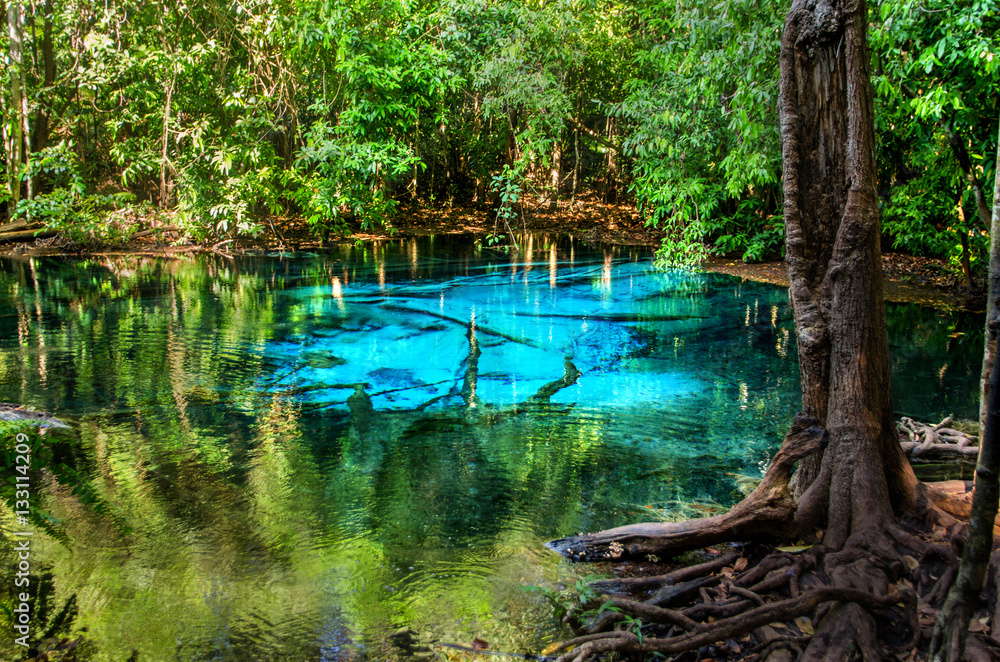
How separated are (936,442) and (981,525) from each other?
2.79 m

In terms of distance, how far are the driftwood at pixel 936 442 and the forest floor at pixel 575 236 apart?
5.46 metres

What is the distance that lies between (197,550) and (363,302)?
6586 mm

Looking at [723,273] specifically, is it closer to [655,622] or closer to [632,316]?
[632,316]

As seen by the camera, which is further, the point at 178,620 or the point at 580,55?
the point at 580,55

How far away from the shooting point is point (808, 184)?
3178mm

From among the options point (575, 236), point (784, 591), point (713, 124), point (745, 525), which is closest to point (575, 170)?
point (575, 236)

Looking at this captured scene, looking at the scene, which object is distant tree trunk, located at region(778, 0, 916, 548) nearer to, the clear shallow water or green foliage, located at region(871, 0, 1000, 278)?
the clear shallow water

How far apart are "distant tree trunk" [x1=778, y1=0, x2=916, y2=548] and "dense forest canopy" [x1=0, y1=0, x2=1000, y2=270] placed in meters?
5.19

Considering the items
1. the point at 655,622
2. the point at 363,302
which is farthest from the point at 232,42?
the point at 655,622

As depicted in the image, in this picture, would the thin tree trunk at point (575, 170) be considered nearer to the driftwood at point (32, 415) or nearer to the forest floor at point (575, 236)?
the forest floor at point (575, 236)

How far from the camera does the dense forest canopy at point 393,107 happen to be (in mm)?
9289

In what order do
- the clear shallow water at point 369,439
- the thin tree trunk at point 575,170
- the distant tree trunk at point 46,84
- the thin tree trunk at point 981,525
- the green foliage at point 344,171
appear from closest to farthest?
the thin tree trunk at point 981,525, the clear shallow water at point 369,439, the green foliage at point 344,171, the distant tree trunk at point 46,84, the thin tree trunk at point 575,170

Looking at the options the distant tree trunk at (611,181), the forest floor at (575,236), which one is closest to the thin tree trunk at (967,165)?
the forest floor at (575,236)

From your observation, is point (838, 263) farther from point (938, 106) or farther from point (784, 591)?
→ point (938, 106)
